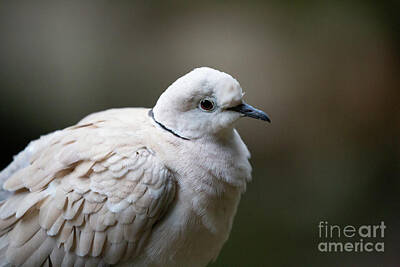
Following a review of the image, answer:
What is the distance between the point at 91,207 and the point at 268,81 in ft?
5.92

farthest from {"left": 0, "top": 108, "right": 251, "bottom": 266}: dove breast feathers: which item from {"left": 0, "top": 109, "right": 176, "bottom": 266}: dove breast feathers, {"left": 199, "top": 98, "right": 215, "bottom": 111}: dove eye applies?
{"left": 199, "top": 98, "right": 215, "bottom": 111}: dove eye

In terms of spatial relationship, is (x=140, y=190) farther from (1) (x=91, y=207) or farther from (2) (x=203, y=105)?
(2) (x=203, y=105)

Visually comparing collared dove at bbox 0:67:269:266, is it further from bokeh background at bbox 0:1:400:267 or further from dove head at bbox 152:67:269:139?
bokeh background at bbox 0:1:400:267

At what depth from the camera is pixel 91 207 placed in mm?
1446

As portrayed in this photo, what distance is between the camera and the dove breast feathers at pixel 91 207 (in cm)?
145

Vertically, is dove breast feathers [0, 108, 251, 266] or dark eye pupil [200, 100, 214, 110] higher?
dark eye pupil [200, 100, 214, 110]

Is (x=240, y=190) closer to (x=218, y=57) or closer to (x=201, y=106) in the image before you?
(x=201, y=106)

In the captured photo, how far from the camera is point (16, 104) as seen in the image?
289 cm

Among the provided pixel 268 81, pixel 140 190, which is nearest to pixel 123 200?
pixel 140 190

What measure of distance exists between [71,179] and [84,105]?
1.62m

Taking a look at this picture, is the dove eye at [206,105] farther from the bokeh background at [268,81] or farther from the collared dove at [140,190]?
the bokeh background at [268,81]

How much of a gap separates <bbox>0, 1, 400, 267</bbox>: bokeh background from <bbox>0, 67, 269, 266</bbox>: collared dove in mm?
1281

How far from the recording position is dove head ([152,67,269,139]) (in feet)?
4.92

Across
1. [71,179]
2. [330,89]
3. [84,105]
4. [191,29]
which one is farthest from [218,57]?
[71,179]
